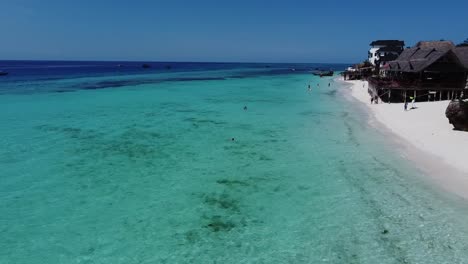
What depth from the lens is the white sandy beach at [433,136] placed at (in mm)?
16984

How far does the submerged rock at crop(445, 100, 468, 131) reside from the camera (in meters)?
22.5

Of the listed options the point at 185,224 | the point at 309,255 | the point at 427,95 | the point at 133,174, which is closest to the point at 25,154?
the point at 133,174

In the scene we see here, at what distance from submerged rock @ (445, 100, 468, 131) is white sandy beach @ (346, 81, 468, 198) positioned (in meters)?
0.51

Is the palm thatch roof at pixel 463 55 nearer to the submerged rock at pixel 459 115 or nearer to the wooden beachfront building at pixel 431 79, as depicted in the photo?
the wooden beachfront building at pixel 431 79

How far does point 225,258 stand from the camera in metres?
11.2

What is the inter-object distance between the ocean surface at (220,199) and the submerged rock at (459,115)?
4828 millimetres

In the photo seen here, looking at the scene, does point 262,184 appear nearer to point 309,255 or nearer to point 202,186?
point 202,186

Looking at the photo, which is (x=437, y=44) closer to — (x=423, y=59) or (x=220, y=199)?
(x=423, y=59)

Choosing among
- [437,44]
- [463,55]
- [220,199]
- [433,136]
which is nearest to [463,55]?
[463,55]

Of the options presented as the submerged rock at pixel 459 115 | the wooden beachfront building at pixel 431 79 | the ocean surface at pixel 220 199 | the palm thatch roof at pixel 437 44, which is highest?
the palm thatch roof at pixel 437 44

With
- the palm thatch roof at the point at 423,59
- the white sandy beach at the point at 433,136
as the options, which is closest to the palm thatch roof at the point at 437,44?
the palm thatch roof at the point at 423,59

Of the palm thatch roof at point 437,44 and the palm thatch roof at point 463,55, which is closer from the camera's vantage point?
the palm thatch roof at point 463,55

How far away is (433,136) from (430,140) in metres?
0.77

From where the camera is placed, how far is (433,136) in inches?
907
